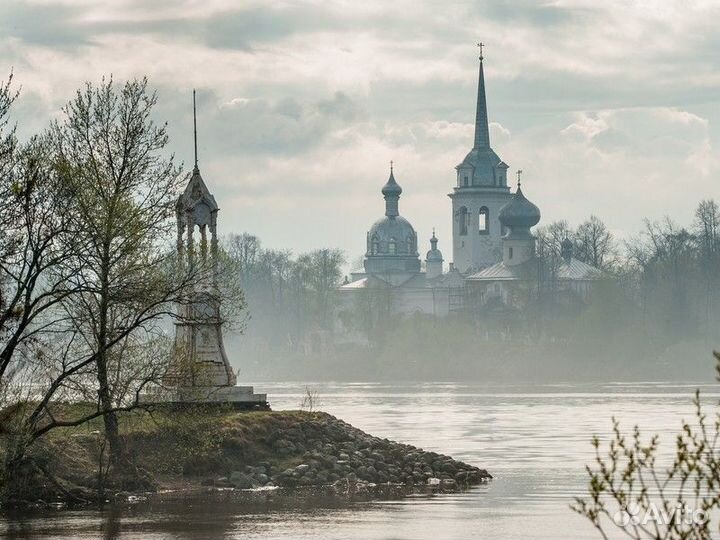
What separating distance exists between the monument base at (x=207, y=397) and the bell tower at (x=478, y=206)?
152366mm

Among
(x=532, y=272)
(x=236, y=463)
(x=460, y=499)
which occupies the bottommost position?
(x=460, y=499)

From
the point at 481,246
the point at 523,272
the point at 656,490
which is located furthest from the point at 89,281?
the point at 481,246

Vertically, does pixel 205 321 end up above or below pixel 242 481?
above

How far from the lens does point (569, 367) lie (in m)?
129

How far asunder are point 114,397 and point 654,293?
3742 inches

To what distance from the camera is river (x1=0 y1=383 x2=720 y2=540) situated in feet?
101

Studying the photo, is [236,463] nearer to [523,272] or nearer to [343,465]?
[343,465]

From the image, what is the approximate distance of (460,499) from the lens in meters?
37.1

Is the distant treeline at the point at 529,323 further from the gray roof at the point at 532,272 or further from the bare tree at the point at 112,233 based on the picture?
the bare tree at the point at 112,233

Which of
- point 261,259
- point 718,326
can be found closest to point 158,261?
point 718,326

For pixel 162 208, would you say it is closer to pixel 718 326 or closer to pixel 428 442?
pixel 428 442

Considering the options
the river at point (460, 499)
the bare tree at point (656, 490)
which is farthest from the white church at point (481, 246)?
the bare tree at point (656, 490)

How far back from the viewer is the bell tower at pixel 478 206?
196875 mm

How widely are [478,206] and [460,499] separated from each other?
530 ft
